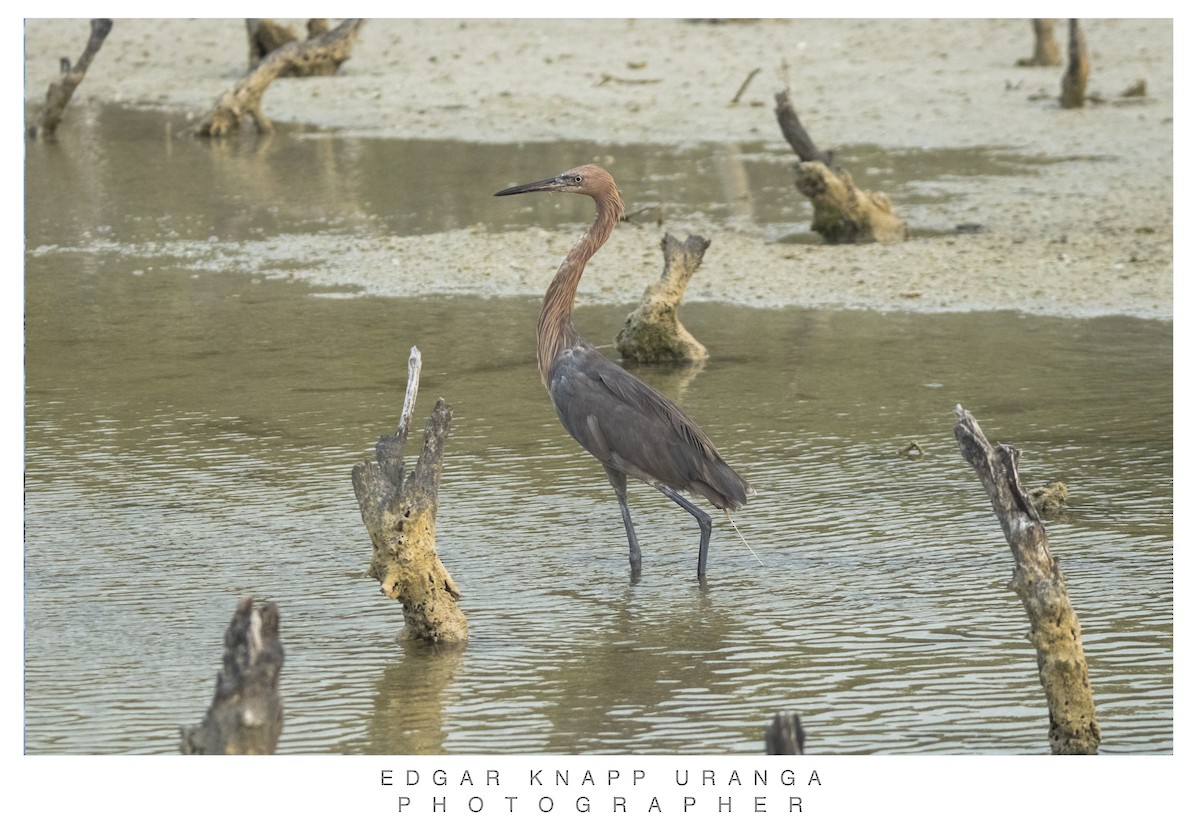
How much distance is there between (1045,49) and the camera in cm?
2400

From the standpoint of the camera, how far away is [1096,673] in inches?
273

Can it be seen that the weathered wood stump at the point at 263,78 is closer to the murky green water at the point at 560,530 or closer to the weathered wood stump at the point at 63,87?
the weathered wood stump at the point at 63,87

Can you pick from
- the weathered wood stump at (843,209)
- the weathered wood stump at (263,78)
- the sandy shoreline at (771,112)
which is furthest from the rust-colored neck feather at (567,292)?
the weathered wood stump at (263,78)

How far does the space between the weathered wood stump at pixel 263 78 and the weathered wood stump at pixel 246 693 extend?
17.3 m

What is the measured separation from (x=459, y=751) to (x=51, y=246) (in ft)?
35.1

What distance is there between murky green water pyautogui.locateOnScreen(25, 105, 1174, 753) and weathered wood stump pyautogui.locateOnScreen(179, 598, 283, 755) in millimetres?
1101

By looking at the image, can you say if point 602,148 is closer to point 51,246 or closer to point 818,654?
point 51,246

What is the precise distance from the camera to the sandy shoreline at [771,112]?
14.5 m

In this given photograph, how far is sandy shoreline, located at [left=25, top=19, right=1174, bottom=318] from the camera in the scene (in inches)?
571

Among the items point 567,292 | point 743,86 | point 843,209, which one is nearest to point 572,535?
point 567,292

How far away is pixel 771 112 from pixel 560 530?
14.5 metres

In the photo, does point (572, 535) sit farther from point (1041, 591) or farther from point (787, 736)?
point (787, 736)
